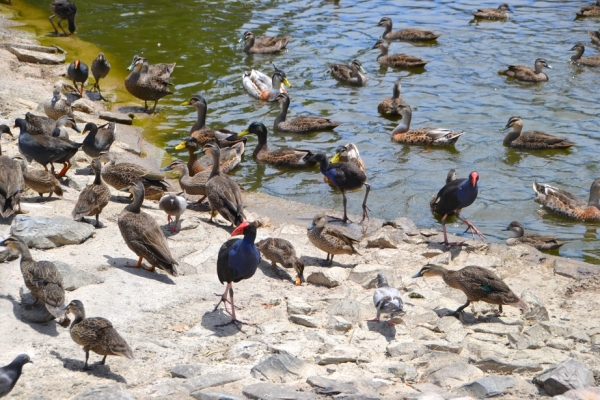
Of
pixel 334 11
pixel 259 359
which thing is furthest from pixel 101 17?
pixel 259 359

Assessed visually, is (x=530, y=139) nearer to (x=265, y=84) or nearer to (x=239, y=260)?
(x=265, y=84)

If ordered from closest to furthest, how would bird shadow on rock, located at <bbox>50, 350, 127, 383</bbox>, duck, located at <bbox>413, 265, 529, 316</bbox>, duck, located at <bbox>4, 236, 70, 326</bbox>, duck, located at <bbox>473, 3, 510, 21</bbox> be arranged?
bird shadow on rock, located at <bbox>50, 350, 127, 383</bbox>, duck, located at <bbox>4, 236, 70, 326</bbox>, duck, located at <bbox>413, 265, 529, 316</bbox>, duck, located at <bbox>473, 3, 510, 21</bbox>

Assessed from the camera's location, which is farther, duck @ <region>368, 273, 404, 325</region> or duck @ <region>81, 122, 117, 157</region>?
duck @ <region>81, 122, 117, 157</region>

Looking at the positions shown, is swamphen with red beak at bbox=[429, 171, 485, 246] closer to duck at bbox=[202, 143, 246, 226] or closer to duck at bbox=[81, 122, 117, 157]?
duck at bbox=[202, 143, 246, 226]

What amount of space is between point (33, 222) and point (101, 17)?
53.2 ft

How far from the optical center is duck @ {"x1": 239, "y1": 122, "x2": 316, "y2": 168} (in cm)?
1472

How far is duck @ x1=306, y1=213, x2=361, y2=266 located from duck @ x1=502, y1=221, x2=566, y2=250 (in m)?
2.68

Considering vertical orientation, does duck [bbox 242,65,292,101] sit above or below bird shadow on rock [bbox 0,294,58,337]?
below

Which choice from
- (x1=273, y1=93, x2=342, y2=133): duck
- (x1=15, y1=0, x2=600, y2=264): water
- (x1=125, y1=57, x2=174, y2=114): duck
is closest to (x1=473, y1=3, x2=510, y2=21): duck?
(x1=15, y1=0, x2=600, y2=264): water

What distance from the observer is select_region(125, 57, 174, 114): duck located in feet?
55.1

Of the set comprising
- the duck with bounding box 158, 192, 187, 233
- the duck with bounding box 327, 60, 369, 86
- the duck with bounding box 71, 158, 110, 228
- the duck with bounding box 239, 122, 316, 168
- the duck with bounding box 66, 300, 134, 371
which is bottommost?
the duck with bounding box 239, 122, 316, 168

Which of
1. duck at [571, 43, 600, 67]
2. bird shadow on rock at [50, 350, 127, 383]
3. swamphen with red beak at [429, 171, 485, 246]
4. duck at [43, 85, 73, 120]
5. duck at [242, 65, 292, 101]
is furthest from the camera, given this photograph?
duck at [571, 43, 600, 67]

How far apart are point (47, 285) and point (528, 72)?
1430 cm

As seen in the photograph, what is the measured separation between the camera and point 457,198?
11.4 meters
